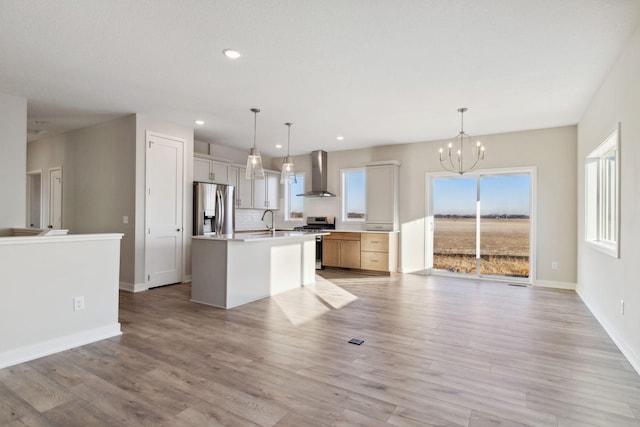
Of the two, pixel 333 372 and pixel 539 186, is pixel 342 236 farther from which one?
pixel 333 372

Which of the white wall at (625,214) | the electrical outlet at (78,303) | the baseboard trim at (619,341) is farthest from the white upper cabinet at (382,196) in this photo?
the electrical outlet at (78,303)

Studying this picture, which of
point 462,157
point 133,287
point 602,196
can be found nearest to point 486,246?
point 462,157

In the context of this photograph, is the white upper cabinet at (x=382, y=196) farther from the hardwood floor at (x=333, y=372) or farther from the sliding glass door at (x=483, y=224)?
the hardwood floor at (x=333, y=372)

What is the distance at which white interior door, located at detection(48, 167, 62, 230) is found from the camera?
6312mm

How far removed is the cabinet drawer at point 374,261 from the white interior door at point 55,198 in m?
5.82

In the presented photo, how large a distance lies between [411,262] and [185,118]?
4.96 m

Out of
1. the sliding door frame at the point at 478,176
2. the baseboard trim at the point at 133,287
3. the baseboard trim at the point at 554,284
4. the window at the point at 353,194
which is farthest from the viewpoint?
the window at the point at 353,194

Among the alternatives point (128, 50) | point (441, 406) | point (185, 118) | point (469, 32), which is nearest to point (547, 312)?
point (441, 406)

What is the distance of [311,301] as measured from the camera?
179 inches

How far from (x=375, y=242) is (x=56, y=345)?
515 centimetres

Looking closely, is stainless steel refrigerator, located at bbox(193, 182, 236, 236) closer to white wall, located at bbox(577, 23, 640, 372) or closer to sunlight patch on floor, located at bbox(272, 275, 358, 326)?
sunlight patch on floor, located at bbox(272, 275, 358, 326)

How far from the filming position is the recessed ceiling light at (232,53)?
10.1 feet

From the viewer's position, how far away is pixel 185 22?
104 inches

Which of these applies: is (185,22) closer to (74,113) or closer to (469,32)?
(469,32)
